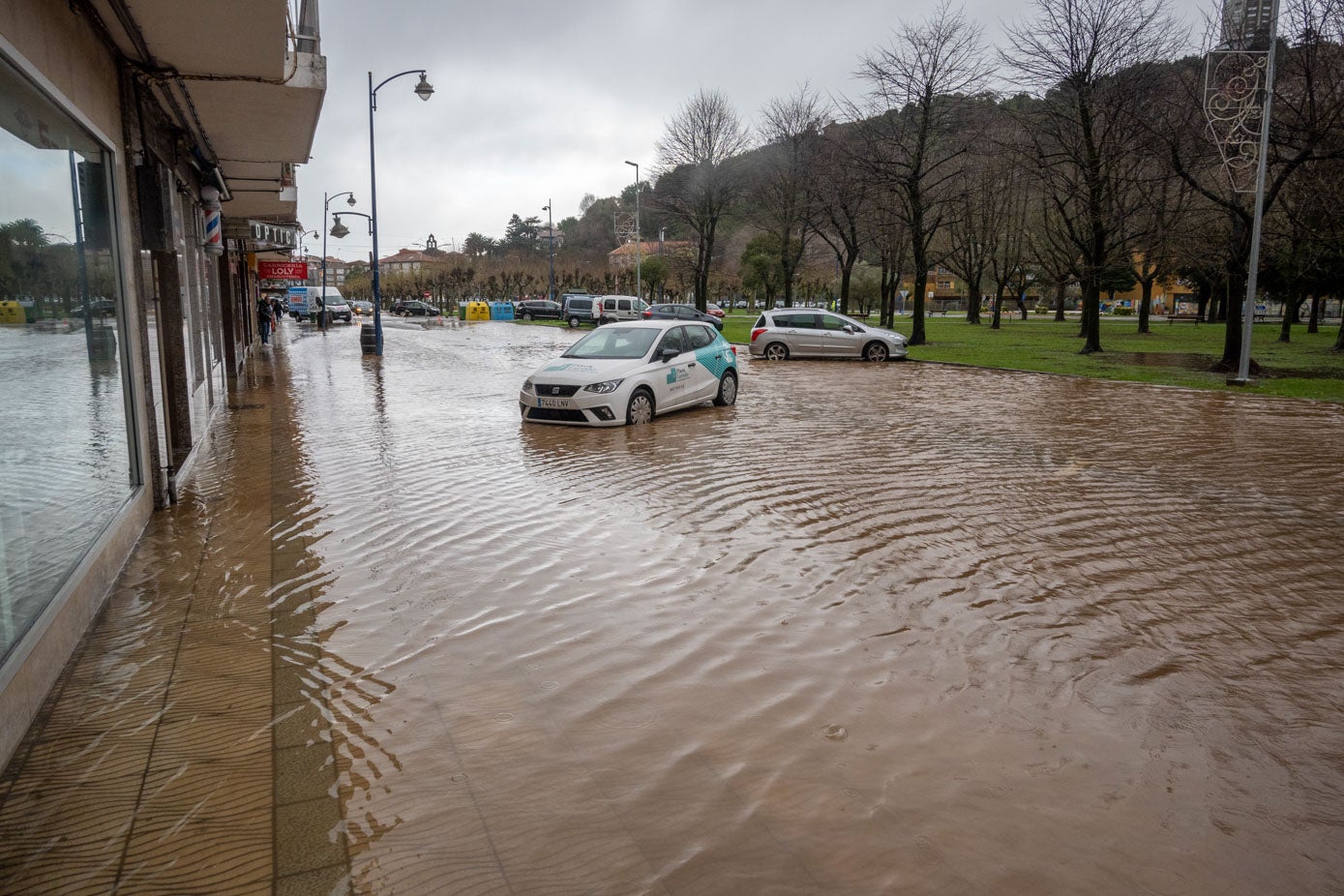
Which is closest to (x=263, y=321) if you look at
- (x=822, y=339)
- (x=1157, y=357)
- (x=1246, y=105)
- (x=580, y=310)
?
(x=580, y=310)

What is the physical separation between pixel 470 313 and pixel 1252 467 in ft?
194

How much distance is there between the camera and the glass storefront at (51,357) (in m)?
3.90

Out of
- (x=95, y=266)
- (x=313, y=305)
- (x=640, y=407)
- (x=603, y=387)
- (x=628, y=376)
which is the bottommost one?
(x=640, y=407)

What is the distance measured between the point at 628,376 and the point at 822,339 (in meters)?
15.9

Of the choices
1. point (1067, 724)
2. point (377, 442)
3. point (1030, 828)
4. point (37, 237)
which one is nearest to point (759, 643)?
point (1067, 724)

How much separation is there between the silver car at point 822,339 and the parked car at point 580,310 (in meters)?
26.1

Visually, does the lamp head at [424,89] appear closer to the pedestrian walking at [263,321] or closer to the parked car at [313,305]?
the pedestrian walking at [263,321]

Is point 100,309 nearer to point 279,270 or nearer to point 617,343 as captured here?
point 617,343

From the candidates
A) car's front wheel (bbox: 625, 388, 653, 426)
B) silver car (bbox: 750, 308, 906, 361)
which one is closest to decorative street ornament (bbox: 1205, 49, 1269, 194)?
silver car (bbox: 750, 308, 906, 361)

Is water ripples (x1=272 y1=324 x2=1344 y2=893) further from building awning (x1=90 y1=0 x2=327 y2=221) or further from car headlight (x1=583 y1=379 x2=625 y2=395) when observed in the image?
building awning (x1=90 y1=0 x2=327 y2=221)

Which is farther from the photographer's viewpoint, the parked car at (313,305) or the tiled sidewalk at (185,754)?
the parked car at (313,305)

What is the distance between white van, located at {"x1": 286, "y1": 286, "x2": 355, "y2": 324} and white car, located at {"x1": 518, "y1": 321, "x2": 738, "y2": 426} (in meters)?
43.8

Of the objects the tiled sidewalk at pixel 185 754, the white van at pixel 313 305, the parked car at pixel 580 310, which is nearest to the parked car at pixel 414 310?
the white van at pixel 313 305

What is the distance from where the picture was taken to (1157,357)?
90.3 feet
